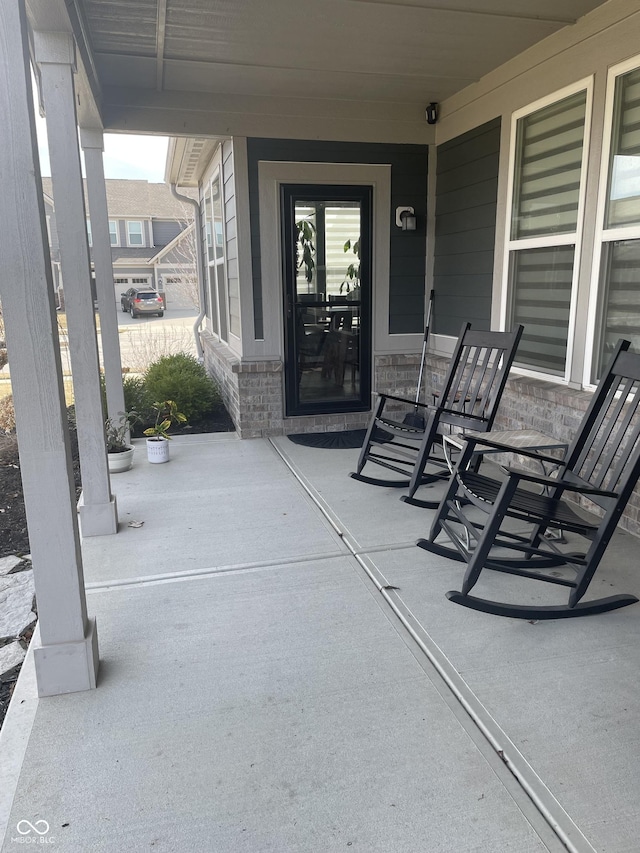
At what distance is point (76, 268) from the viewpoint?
3076 mm

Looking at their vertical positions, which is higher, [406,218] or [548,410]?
[406,218]

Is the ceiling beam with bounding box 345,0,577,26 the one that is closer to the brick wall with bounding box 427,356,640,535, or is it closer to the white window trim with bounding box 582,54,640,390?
the white window trim with bounding box 582,54,640,390

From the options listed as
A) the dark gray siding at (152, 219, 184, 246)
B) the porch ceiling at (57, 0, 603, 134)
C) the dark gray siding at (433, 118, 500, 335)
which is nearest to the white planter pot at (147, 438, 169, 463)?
the porch ceiling at (57, 0, 603, 134)

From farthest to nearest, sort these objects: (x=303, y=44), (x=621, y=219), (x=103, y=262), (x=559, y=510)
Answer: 1. (x=103, y=262)
2. (x=303, y=44)
3. (x=621, y=219)
4. (x=559, y=510)

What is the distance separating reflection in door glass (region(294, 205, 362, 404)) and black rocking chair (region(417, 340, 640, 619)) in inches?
100.0

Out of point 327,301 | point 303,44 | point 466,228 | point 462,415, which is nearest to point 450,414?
point 462,415

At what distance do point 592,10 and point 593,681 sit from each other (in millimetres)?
3434

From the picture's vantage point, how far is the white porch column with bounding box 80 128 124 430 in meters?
4.32

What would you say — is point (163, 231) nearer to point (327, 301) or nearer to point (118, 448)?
point (327, 301)

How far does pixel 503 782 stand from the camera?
5.49 feet

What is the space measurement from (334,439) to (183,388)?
1.66 m

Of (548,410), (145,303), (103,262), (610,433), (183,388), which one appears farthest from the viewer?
(145,303)

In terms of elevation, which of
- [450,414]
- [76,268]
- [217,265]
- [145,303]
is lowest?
[450,414]

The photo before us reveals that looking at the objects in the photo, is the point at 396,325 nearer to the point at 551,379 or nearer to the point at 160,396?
the point at 551,379
